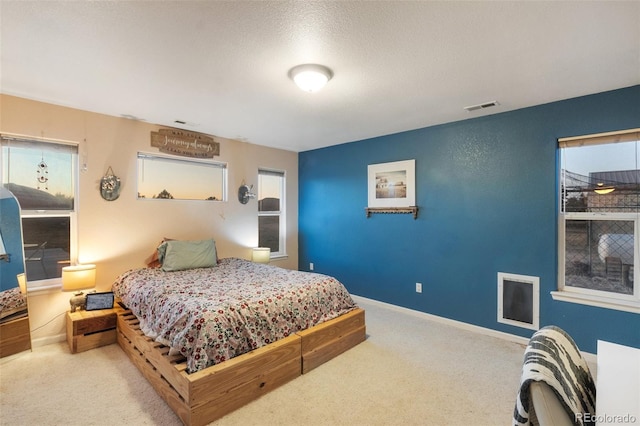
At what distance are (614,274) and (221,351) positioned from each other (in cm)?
340

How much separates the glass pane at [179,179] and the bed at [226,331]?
3.69 feet

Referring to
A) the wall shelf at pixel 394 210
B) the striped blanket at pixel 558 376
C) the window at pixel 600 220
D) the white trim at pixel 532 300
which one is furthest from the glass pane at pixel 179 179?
the window at pixel 600 220

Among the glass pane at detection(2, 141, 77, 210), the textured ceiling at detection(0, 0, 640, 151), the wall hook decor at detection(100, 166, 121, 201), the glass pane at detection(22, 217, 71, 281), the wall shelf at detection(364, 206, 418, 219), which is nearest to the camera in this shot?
the textured ceiling at detection(0, 0, 640, 151)

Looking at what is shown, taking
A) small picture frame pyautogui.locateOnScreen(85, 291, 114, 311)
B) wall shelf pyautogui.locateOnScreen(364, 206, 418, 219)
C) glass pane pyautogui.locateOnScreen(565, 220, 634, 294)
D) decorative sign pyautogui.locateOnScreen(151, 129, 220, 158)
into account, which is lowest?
small picture frame pyautogui.locateOnScreen(85, 291, 114, 311)

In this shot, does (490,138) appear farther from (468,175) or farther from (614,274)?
(614,274)

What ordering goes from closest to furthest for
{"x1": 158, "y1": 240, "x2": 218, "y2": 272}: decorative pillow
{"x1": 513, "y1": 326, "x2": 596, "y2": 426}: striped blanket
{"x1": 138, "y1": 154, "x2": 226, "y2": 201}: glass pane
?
{"x1": 513, "y1": 326, "x2": 596, "y2": 426}: striped blanket → {"x1": 158, "y1": 240, "x2": 218, "y2": 272}: decorative pillow → {"x1": 138, "y1": 154, "x2": 226, "y2": 201}: glass pane

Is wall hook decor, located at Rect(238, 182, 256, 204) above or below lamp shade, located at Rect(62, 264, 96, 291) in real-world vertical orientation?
above

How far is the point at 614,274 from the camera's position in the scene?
106 inches

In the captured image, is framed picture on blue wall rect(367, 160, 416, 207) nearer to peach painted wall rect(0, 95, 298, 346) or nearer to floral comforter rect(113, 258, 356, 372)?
floral comforter rect(113, 258, 356, 372)

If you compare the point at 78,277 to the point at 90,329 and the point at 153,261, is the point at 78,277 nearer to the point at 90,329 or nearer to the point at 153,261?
the point at 90,329

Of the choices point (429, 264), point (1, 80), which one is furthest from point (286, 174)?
point (1, 80)

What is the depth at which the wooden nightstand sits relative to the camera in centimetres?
277

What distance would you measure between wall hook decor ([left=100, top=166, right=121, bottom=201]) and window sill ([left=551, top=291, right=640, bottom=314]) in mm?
4708

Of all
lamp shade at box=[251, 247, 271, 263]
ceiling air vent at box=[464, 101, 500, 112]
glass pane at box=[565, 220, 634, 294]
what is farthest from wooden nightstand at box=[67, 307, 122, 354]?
glass pane at box=[565, 220, 634, 294]
